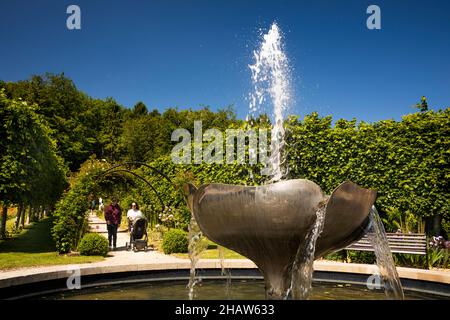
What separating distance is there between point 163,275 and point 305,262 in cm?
494

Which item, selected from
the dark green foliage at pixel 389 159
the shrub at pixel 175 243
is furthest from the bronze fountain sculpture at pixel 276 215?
the dark green foliage at pixel 389 159

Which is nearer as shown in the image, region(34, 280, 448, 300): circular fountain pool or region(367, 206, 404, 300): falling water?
region(367, 206, 404, 300): falling water

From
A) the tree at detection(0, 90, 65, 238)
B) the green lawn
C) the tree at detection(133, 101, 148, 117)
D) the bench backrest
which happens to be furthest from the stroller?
the tree at detection(133, 101, 148, 117)

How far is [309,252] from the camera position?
14.0ft

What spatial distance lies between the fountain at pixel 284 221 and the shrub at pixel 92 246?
24.8 ft

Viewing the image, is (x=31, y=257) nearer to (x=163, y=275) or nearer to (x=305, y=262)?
(x=163, y=275)

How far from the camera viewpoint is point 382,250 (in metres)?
5.19

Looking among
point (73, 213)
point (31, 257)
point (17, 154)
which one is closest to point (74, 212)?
point (73, 213)

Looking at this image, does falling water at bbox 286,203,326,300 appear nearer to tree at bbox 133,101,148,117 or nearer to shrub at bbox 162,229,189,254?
shrub at bbox 162,229,189,254

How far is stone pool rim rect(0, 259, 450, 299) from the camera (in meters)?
6.76

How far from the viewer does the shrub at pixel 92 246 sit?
36.2 feet

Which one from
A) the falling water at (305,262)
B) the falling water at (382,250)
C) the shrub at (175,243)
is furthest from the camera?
the shrub at (175,243)

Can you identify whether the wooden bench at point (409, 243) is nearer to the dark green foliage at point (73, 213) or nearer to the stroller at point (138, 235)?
the stroller at point (138, 235)

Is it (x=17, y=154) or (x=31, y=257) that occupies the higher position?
(x=17, y=154)
